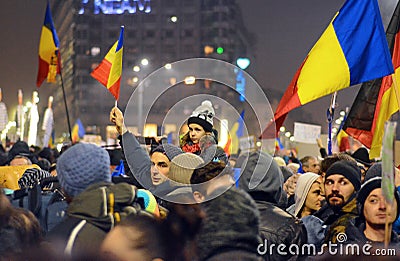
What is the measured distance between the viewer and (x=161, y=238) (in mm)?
3094

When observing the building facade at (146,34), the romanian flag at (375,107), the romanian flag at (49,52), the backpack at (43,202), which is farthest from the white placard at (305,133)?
the building facade at (146,34)

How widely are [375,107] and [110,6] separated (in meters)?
92.8

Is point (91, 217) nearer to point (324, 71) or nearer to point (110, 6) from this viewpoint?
point (324, 71)

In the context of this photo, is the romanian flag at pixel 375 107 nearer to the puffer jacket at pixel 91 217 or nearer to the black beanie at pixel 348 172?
the black beanie at pixel 348 172

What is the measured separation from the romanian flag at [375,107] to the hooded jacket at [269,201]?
2308 mm

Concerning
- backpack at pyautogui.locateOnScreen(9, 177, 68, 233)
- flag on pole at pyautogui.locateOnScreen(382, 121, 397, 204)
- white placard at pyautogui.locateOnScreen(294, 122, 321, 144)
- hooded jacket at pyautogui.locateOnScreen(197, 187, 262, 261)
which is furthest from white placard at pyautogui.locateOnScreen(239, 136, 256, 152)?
white placard at pyautogui.locateOnScreen(294, 122, 321, 144)

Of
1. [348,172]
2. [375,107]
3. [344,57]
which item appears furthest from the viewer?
[375,107]

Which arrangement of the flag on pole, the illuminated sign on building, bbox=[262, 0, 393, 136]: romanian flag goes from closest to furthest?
the flag on pole < bbox=[262, 0, 393, 136]: romanian flag < the illuminated sign on building

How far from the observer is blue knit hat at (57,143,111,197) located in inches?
134

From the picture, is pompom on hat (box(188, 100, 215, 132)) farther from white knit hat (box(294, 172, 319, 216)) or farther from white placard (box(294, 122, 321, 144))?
white placard (box(294, 122, 321, 144))

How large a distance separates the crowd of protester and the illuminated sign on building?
9150 centimetres

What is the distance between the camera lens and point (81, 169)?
11.2 feet

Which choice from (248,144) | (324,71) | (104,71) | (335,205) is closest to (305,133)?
(104,71)

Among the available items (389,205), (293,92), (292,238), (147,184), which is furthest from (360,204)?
(293,92)
